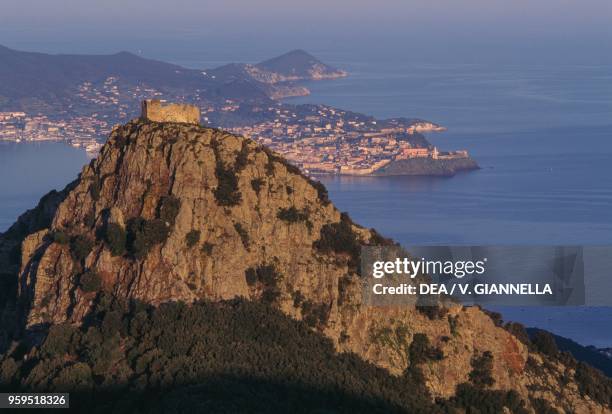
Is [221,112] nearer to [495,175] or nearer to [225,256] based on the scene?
[495,175]

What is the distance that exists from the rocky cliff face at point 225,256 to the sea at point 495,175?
18938 millimetres

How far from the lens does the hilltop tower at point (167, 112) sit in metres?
27.0

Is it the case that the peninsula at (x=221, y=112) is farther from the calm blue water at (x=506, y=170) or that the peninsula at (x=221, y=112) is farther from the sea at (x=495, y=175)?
the calm blue water at (x=506, y=170)

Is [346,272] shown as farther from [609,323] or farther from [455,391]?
[609,323]

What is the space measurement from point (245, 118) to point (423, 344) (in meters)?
95.8

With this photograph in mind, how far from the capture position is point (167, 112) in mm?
27266

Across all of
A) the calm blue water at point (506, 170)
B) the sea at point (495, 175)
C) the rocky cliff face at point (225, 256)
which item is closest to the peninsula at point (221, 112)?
the sea at point (495, 175)

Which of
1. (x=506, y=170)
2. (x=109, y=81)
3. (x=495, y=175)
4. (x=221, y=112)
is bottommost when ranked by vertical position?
(x=495, y=175)

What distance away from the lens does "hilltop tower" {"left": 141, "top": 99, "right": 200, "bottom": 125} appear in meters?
27.0

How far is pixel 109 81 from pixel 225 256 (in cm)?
11457

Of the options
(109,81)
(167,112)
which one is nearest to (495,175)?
(167,112)

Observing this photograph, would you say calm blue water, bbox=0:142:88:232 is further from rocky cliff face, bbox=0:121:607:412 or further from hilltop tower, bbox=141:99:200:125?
rocky cliff face, bbox=0:121:607:412

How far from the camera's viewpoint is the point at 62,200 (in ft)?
88.3

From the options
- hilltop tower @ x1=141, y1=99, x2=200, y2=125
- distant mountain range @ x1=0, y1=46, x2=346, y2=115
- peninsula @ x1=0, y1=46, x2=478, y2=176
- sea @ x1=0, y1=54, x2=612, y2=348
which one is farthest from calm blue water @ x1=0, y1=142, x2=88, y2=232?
hilltop tower @ x1=141, y1=99, x2=200, y2=125
